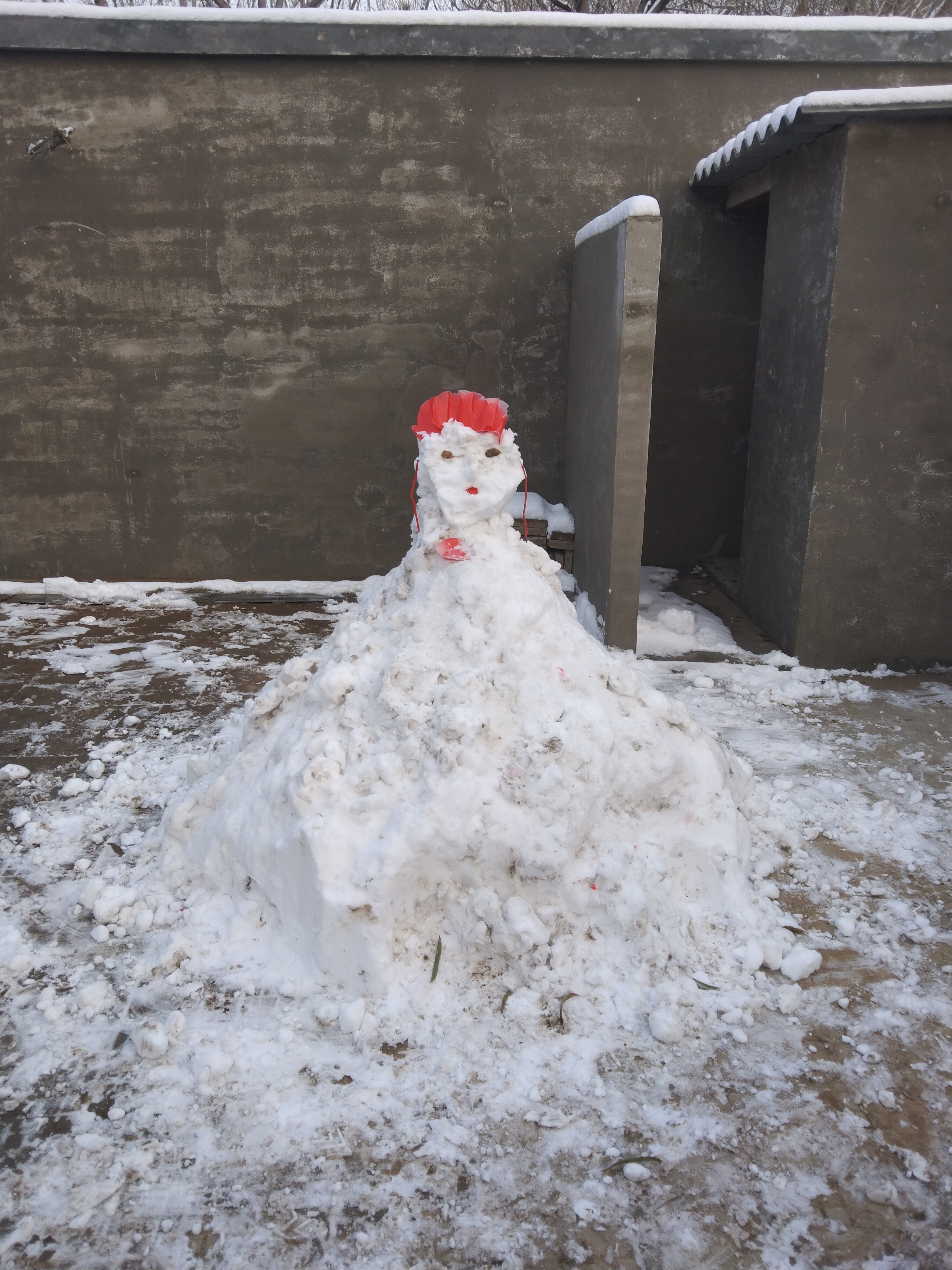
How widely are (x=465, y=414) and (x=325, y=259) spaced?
15.1 ft

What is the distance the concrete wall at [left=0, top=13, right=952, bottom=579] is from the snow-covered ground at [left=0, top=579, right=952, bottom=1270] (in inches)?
172

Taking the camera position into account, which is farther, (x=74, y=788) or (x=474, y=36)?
(x=474, y=36)

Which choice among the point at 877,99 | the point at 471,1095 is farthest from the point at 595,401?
the point at 471,1095

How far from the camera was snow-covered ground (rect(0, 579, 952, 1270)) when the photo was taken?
257 centimetres

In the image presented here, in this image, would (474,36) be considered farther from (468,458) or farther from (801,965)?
(801,965)

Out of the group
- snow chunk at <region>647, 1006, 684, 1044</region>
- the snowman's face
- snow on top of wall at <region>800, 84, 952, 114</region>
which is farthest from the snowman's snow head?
snow on top of wall at <region>800, 84, 952, 114</region>

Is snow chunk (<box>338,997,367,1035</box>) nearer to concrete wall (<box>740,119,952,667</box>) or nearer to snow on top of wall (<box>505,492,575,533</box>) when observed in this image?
concrete wall (<box>740,119,952,667</box>)

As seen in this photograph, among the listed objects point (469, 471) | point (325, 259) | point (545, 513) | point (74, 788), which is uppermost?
point (325, 259)

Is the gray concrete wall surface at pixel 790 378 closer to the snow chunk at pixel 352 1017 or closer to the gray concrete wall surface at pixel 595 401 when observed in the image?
the gray concrete wall surface at pixel 595 401

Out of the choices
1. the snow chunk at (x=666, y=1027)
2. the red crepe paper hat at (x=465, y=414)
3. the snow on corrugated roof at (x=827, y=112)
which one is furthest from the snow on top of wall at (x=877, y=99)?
the snow chunk at (x=666, y=1027)

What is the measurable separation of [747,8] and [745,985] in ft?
65.6

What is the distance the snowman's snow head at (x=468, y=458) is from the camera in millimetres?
3957

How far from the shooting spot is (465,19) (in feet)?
23.9

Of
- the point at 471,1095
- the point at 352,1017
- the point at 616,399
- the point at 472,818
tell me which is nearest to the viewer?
the point at 471,1095
